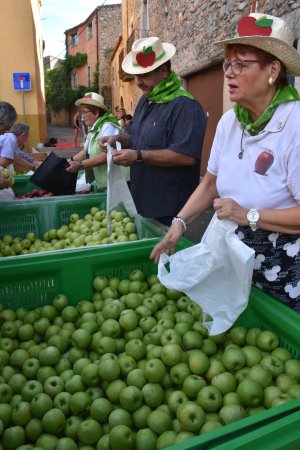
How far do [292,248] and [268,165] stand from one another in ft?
1.35

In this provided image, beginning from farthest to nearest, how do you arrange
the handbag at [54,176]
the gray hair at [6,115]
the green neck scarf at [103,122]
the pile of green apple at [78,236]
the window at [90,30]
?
the window at [90,30], the gray hair at [6,115], the green neck scarf at [103,122], the handbag at [54,176], the pile of green apple at [78,236]

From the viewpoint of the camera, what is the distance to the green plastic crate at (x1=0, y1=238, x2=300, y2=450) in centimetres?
175

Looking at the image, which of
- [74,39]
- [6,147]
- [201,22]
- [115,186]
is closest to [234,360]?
[115,186]

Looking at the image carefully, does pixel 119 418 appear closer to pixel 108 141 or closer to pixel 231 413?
pixel 231 413

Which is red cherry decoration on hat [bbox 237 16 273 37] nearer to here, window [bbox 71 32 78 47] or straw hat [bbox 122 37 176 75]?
straw hat [bbox 122 37 176 75]

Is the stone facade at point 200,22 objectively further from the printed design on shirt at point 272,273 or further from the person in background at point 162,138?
the printed design on shirt at point 272,273

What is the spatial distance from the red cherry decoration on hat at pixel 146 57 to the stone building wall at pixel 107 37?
33858 mm

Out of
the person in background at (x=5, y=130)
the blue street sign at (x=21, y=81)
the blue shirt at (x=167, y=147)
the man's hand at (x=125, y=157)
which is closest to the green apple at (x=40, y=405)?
the man's hand at (x=125, y=157)

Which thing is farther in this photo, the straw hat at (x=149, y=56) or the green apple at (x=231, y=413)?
the straw hat at (x=149, y=56)

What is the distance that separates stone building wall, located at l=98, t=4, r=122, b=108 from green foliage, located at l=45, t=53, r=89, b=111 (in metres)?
4.92

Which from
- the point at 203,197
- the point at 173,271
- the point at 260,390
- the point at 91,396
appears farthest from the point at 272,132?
the point at 91,396

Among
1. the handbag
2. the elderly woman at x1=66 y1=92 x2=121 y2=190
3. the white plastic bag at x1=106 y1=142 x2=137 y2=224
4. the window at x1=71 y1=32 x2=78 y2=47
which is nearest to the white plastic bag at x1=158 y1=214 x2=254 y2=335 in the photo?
the white plastic bag at x1=106 y1=142 x2=137 y2=224

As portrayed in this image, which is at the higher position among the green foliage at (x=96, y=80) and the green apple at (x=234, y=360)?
the green foliage at (x=96, y=80)

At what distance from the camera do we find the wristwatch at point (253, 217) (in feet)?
5.65
